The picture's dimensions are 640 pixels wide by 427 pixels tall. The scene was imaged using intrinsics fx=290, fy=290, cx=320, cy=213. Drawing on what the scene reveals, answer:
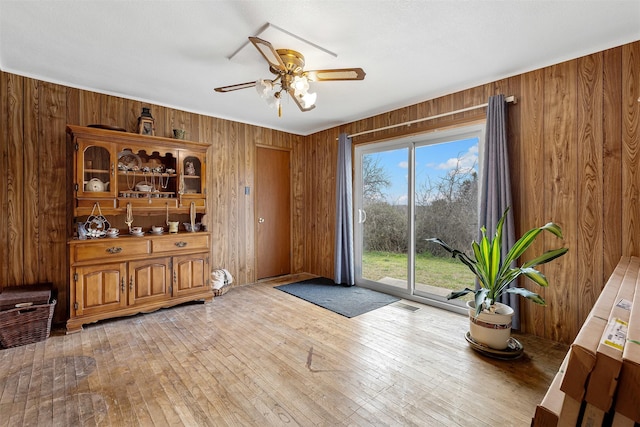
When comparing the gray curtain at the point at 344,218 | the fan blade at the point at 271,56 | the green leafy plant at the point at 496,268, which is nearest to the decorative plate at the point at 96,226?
the fan blade at the point at 271,56

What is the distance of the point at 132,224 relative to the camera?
3.52 metres

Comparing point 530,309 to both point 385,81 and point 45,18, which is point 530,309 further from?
point 45,18

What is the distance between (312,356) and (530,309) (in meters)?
2.11

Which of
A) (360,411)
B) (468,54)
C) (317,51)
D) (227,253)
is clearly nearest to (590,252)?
(468,54)

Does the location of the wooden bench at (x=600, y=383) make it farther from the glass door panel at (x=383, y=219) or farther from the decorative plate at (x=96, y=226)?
the decorative plate at (x=96, y=226)

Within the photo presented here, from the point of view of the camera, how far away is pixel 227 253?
14.2ft

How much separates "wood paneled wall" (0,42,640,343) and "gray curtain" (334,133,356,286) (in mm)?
737

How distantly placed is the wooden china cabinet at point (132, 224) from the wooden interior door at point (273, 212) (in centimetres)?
112

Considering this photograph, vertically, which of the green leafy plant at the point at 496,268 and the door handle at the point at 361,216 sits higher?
the door handle at the point at 361,216

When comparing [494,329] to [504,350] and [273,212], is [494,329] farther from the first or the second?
[273,212]

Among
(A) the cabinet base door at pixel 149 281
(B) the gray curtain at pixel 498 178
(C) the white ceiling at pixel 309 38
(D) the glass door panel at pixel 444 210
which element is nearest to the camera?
(C) the white ceiling at pixel 309 38

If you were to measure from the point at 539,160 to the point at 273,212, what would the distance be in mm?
3617

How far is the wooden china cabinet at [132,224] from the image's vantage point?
2.91 metres

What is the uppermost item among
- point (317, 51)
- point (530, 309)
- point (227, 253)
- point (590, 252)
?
point (317, 51)
